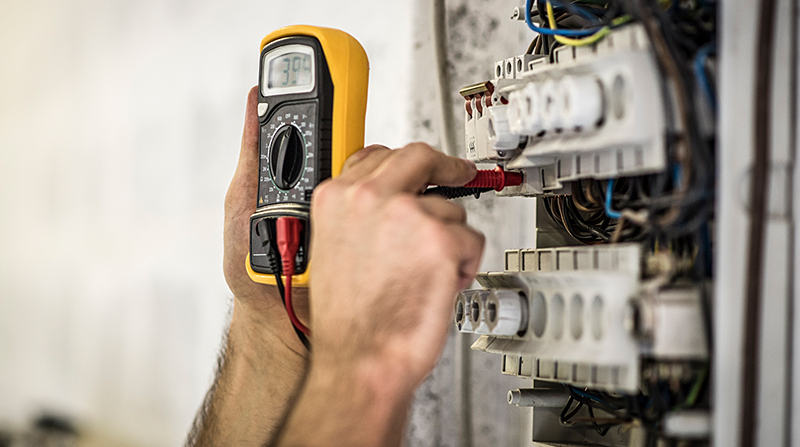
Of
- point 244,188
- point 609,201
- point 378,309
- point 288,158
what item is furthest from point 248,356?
point 609,201

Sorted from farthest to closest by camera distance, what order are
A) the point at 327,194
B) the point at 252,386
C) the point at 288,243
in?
the point at 252,386, the point at 288,243, the point at 327,194

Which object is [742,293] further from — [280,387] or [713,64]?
[280,387]

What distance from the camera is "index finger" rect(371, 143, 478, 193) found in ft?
1.76

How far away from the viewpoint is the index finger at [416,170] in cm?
54

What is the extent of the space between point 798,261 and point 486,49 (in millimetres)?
698

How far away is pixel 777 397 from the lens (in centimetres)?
41

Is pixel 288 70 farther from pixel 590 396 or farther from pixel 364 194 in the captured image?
pixel 590 396

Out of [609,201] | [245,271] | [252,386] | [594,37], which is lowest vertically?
[252,386]

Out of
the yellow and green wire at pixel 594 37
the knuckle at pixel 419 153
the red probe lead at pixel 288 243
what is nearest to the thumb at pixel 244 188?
the red probe lead at pixel 288 243

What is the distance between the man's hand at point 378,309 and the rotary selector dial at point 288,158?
0.16m

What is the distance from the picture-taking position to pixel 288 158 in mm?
674

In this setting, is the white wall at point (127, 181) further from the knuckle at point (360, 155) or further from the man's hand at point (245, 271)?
the knuckle at point (360, 155)

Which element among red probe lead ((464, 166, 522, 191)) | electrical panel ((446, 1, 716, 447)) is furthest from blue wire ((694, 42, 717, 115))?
red probe lead ((464, 166, 522, 191))

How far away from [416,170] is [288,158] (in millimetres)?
186
